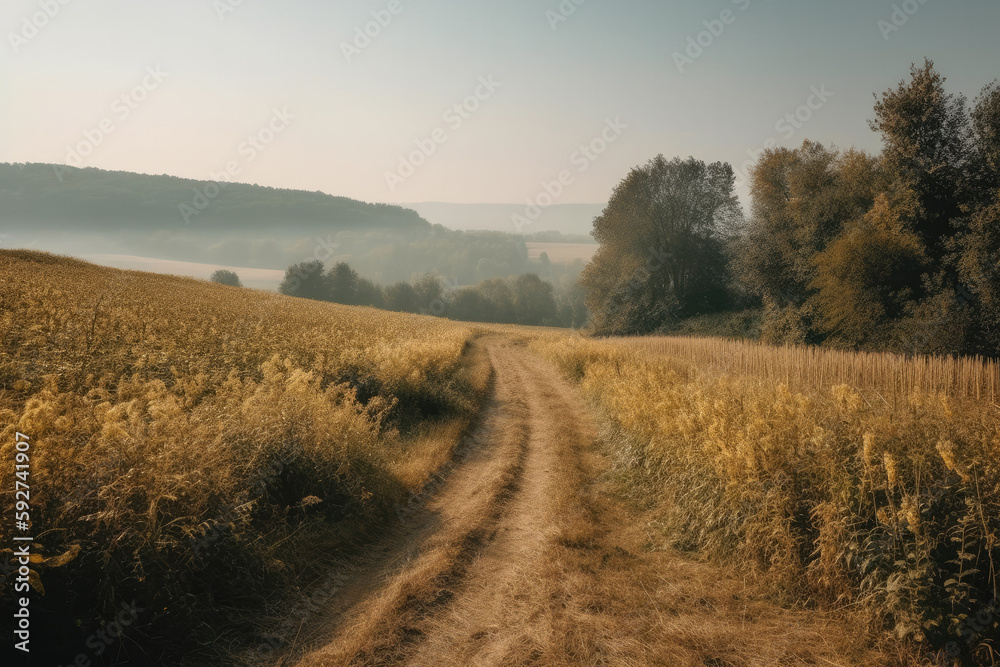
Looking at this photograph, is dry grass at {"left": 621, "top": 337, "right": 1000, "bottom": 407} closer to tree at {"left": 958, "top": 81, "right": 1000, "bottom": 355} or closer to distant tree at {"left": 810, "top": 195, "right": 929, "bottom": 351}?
tree at {"left": 958, "top": 81, "right": 1000, "bottom": 355}

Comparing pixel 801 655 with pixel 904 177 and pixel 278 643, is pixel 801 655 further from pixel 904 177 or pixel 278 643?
pixel 904 177

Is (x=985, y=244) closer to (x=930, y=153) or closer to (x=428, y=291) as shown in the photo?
(x=930, y=153)

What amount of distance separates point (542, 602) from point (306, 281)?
78.7 meters

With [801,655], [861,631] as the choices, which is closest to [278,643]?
[801,655]

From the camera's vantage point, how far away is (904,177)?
2084cm

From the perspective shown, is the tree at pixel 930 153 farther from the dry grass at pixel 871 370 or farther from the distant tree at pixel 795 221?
the dry grass at pixel 871 370

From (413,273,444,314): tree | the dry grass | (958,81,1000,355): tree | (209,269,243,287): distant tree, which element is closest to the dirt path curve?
the dry grass

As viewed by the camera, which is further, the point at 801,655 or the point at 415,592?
the point at 415,592

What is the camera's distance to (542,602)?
14.5ft

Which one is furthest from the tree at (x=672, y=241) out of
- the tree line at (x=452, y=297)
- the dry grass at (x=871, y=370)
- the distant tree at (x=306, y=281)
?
the distant tree at (x=306, y=281)

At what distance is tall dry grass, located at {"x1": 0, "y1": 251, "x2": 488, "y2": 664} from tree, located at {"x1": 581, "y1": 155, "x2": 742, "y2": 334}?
32.0 m

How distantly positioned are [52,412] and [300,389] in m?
3.51

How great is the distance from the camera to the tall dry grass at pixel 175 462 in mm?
3430

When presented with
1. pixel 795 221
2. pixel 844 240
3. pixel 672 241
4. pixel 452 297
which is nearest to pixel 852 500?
pixel 844 240
